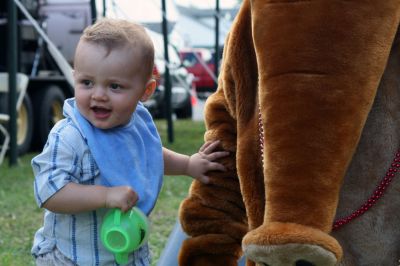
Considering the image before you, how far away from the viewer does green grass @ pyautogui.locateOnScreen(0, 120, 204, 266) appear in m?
4.23

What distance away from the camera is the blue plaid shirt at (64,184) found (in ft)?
6.70

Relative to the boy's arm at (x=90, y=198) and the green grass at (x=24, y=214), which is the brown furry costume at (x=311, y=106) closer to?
the boy's arm at (x=90, y=198)

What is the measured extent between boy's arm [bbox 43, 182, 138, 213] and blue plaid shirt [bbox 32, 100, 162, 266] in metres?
0.02

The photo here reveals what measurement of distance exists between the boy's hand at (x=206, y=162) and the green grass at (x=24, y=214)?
1.43m

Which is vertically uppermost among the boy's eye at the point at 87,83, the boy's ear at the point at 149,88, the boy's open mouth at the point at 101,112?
the boy's eye at the point at 87,83

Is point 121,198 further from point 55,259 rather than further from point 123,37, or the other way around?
point 123,37

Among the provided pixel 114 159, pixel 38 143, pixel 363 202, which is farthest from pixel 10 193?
pixel 363 202

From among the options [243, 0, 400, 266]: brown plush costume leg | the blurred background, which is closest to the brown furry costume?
[243, 0, 400, 266]: brown plush costume leg

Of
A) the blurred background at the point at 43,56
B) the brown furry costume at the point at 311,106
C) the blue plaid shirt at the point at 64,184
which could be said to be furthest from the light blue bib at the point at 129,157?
the blurred background at the point at 43,56

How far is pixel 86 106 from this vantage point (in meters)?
2.07

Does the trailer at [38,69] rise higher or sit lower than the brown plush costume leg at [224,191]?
lower

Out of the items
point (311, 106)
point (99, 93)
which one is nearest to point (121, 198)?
point (99, 93)

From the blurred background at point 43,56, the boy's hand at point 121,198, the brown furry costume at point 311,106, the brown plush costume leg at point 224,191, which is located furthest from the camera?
the blurred background at point 43,56

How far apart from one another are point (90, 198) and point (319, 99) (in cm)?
69
